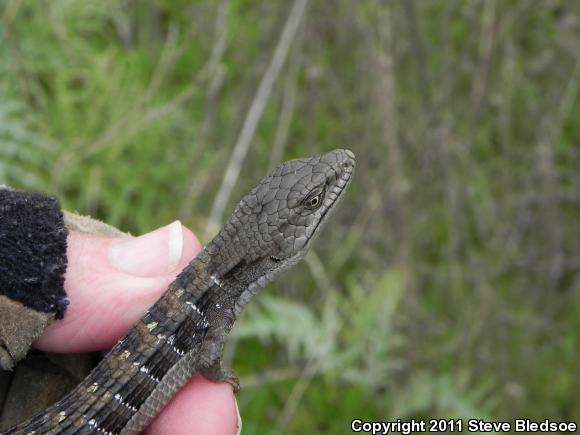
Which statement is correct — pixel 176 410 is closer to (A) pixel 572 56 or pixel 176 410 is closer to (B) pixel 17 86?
(B) pixel 17 86

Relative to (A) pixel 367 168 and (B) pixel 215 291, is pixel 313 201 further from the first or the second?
(A) pixel 367 168

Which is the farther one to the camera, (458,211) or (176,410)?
(458,211)

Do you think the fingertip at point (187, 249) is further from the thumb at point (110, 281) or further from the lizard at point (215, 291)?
the lizard at point (215, 291)

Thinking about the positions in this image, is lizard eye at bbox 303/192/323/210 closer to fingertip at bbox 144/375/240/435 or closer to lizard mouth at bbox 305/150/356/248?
lizard mouth at bbox 305/150/356/248

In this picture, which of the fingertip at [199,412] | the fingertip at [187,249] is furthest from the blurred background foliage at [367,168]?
the fingertip at [199,412]

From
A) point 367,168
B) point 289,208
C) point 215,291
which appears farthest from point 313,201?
point 367,168

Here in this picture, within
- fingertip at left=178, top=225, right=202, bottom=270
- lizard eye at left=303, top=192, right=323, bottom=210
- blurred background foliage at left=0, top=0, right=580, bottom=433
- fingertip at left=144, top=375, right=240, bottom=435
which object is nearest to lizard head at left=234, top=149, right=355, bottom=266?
lizard eye at left=303, top=192, right=323, bottom=210

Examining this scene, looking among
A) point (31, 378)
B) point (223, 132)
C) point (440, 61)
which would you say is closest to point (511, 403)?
point (440, 61)
